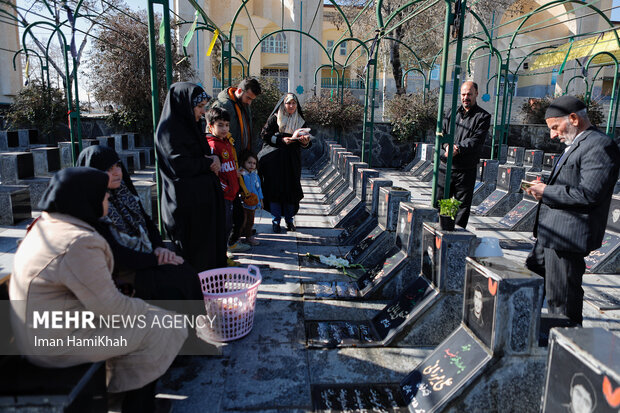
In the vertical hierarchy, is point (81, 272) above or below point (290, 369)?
above

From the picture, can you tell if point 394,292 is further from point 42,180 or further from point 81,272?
point 42,180

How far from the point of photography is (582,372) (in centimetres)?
172

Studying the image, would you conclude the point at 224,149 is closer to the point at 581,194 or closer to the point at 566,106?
the point at 566,106

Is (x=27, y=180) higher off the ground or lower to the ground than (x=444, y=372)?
higher

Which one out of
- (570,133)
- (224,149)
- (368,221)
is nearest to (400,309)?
(570,133)

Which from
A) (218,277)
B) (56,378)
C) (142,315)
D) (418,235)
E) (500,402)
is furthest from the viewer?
(418,235)

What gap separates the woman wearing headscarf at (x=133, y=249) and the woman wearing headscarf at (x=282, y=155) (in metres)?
2.99

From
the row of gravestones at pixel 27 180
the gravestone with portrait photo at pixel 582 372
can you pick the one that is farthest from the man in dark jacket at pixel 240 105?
the gravestone with portrait photo at pixel 582 372

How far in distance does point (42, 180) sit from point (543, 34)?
109 ft

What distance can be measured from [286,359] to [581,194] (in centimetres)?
227

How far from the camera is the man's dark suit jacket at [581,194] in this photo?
2.76 metres

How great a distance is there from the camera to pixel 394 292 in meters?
4.16

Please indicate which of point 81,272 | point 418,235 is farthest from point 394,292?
point 81,272

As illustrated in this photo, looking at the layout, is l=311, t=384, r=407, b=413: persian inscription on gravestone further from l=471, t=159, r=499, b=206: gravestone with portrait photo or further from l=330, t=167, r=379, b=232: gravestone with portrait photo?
l=471, t=159, r=499, b=206: gravestone with portrait photo
